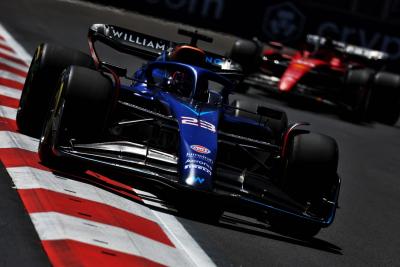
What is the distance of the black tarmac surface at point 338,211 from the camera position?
21.6 feet

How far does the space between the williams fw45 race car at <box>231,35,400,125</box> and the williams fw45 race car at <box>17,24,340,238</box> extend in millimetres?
8811

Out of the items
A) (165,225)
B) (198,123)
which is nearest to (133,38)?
(198,123)

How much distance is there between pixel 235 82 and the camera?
970 cm

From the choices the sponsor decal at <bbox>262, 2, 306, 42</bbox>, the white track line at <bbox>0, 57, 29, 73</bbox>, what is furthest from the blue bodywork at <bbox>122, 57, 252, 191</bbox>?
the sponsor decal at <bbox>262, 2, 306, 42</bbox>

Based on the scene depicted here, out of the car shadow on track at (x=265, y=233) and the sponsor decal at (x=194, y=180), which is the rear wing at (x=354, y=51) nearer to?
the car shadow on track at (x=265, y=233)

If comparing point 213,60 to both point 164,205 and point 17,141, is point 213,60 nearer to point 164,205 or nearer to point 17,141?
point 17,141

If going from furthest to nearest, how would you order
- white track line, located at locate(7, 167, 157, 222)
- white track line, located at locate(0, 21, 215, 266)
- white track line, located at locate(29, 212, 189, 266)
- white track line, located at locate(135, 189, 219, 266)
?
white track line, located at locate(7, 167, 157, 222) → white track line, located at locate(135, 189, 219, 266) → white track line, located at locate(0, 21, 215, 266) → white track line, located at locate(29, 212, 189, 266)

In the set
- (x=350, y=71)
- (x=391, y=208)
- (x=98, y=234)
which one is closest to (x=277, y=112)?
(x=391, y=208)

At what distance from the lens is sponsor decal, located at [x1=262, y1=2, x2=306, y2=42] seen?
26797mm

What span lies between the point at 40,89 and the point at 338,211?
109 inches

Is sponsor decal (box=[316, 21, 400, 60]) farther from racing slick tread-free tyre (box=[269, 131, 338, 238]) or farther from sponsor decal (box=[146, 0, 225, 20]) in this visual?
racing slick tread-free tyre (box=[269, 131, 338, 238])

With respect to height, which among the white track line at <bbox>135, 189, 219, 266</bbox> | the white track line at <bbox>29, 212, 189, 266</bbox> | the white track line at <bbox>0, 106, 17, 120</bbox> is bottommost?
the white track line at <bbox>0, 106, 17, 120</bbox>

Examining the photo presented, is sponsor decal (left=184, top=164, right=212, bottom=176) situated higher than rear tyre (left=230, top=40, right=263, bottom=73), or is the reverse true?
sponsor decal (left=184, top=164, right=212, bottom=176)

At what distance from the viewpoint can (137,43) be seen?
9.74 metres
